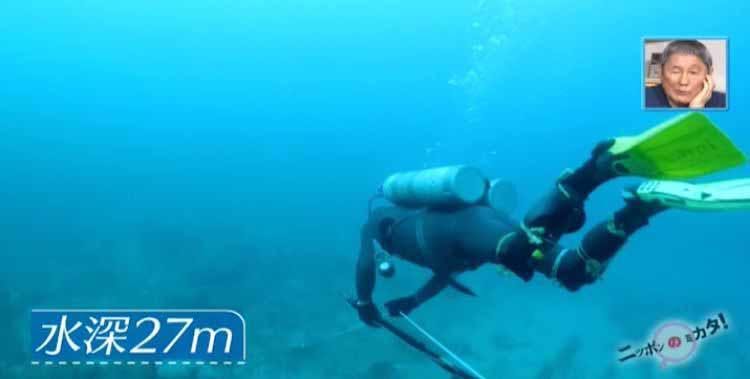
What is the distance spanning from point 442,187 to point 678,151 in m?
1.05

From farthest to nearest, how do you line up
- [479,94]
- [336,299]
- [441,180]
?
[336,299] → [479,94] → [441,180]

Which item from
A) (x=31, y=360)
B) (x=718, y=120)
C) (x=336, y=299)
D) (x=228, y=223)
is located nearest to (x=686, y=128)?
(x=718, y=120)

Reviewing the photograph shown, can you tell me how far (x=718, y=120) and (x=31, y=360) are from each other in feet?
12.3

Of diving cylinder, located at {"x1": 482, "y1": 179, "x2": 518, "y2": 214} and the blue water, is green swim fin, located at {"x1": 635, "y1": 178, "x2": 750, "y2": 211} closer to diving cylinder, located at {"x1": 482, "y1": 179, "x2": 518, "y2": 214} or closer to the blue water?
diving cylinder, located at {"x1": 482, "y1": 179, "x2": 518, "y2": 214}

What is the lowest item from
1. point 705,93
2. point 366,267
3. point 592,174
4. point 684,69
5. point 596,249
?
point 366,267

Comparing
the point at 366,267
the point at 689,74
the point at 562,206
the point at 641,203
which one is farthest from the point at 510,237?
the point at 689,74

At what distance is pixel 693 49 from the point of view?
3422 millimetres

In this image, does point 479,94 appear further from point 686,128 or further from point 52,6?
point 52,6

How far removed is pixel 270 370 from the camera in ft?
12.5

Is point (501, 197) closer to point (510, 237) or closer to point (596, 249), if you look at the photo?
point (510, 237)

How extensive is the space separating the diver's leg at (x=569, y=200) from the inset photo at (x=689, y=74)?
1011 millimetres

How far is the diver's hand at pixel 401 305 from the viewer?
12.1 ft

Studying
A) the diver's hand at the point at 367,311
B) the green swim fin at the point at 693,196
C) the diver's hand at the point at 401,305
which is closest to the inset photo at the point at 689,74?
the green swim fin at the point at 693,196

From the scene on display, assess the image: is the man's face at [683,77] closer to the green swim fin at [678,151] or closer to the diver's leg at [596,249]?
the green swim fin at [678,151]
